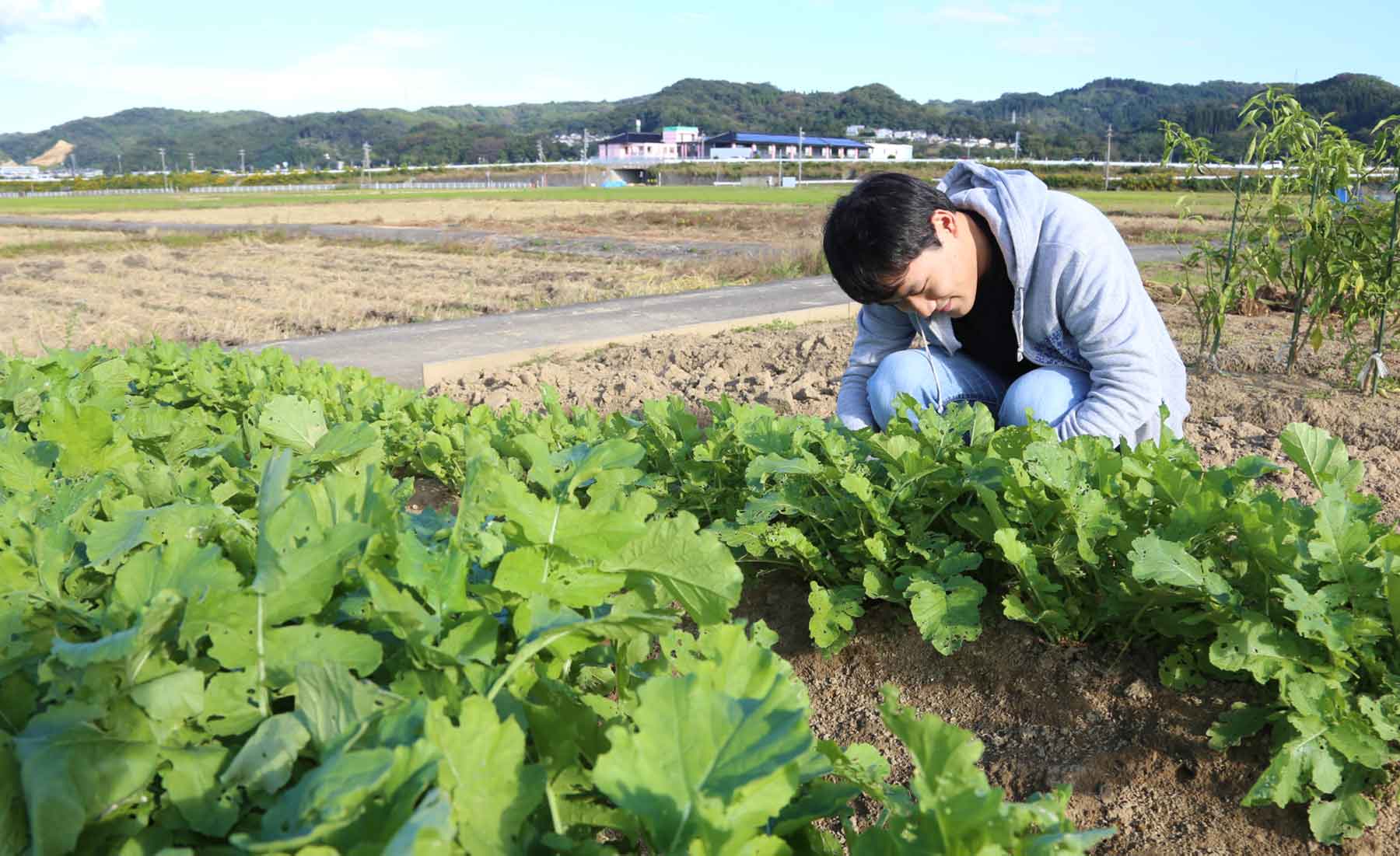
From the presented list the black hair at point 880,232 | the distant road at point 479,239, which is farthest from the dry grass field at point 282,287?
the black hair at point 880,232

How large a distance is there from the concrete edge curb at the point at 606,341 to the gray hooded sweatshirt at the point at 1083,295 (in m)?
4.84

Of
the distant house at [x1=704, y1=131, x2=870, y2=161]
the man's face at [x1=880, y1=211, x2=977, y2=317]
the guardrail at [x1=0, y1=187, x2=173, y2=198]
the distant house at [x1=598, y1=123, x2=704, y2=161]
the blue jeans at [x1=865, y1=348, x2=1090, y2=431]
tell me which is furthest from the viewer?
the distant house at [x1=598, y1=123, x2=704, y2=161]

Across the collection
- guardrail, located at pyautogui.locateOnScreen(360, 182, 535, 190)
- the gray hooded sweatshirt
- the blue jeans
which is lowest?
the blue jeans

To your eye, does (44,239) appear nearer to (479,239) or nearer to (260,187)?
(479,239)

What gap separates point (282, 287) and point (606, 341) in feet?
34.4

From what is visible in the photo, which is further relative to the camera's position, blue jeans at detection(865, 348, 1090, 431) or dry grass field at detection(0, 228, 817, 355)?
dry grass field at detection(0, 228, 817, 355)

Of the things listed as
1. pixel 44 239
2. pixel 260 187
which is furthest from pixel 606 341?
pixel 260 187

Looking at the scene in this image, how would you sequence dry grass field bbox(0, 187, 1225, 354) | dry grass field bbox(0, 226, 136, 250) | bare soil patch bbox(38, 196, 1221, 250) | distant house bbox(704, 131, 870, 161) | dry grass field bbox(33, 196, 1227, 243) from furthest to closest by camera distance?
distant house bbox(704, 131, 870, 161), dry grass field bbox(33, 196, 1227, 243), bare soil patch bbox(38, 196, 1221, 250), dry grass field bbox(0, 226, 136, 250), dry grass field bbox(0, 187, 1225, 354)

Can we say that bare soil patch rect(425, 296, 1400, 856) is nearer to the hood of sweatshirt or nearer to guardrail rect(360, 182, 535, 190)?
the hood of sweatshirt

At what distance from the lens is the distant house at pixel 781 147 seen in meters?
149

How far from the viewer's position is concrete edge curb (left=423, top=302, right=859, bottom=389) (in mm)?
8031

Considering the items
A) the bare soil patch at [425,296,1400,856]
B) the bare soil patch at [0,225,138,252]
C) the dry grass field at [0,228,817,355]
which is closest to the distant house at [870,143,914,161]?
the bare soil patch at [0,225,138,252]

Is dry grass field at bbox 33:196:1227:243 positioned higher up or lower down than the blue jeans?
higher up

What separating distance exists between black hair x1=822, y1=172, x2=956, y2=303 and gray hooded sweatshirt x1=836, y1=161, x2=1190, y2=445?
0.33 metres
